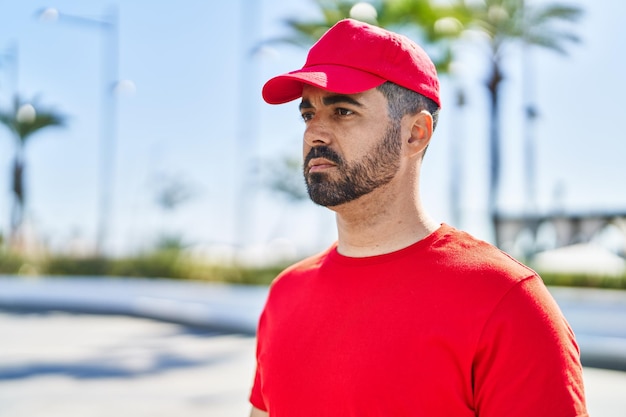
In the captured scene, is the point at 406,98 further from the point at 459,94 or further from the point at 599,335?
the point at 459,94

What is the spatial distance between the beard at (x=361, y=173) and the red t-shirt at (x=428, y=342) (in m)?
0.17

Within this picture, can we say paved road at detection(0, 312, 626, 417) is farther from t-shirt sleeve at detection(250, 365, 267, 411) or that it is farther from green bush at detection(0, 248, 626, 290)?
green bush at detection(0, 248, 626, 290)

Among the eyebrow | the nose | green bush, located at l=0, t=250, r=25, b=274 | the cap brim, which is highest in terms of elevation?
the cap brim

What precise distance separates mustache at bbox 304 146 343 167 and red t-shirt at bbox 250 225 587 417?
25 cm

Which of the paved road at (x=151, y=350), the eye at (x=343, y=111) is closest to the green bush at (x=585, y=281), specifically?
the paved road at (x=151, y=350)

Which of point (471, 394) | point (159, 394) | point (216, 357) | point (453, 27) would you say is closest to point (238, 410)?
point (159, 394)

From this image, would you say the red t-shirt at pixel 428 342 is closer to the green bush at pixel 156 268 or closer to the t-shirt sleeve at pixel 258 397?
the t-shirt sleeve at pixel 258 397

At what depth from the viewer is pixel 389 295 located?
1851 millimetres

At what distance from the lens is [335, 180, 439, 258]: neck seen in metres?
1.99

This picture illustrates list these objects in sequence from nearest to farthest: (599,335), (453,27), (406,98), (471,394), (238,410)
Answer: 1. (471,394)
2. (406,98)
3. (238,410)
4. (599,335)
5. (453,27)

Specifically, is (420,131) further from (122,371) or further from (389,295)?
(122,371)

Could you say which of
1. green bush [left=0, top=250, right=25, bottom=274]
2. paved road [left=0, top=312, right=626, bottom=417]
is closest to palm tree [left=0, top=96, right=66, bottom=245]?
green bush [left=0, top=250, right=25, bottom=274]

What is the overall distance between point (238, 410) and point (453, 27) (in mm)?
17574

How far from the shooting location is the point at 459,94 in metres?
26.0
